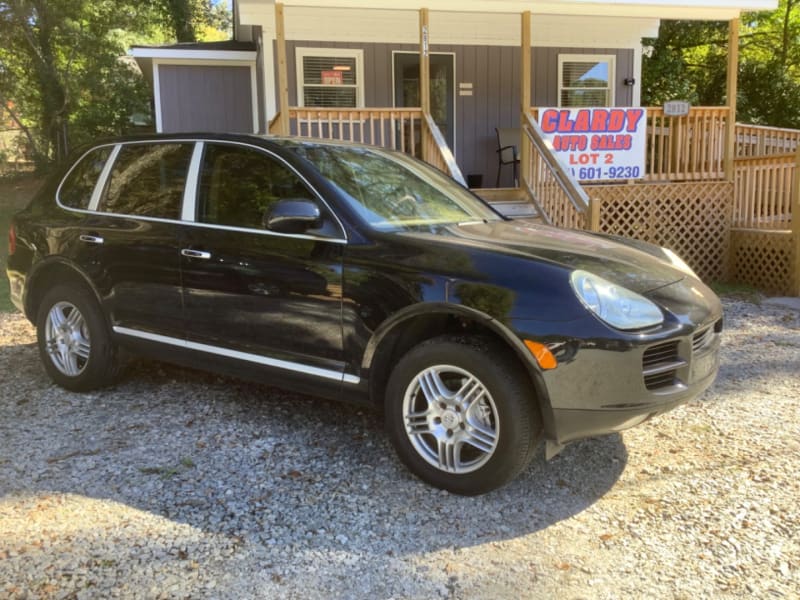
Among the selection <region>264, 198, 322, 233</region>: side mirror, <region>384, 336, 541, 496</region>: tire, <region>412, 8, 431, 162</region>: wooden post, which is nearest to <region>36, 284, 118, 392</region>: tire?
<region>264, 198, 322, 233</region>: side mirror

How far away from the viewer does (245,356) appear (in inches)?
155

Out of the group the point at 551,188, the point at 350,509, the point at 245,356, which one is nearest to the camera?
the point at 350,509

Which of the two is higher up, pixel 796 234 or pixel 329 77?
pixel 329 77

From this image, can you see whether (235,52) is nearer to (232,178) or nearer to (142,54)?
(142,54)

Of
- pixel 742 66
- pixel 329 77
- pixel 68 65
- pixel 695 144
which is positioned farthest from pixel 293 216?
pixel 742 66

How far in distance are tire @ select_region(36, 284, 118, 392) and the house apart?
4782 mm

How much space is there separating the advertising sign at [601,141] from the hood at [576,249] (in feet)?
19.7

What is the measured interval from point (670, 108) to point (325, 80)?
543 centimetres

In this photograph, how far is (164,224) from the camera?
13.9ft

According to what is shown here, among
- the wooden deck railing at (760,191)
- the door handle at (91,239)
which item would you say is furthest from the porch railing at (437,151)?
the door handle at (91,239)

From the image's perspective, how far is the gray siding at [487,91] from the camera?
1195cm

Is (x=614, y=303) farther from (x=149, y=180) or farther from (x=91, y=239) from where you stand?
(x=91, y=239)

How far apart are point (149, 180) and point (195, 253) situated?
79cm

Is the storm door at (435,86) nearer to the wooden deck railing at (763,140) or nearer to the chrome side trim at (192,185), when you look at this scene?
the wooden deck railing at (763,140)
